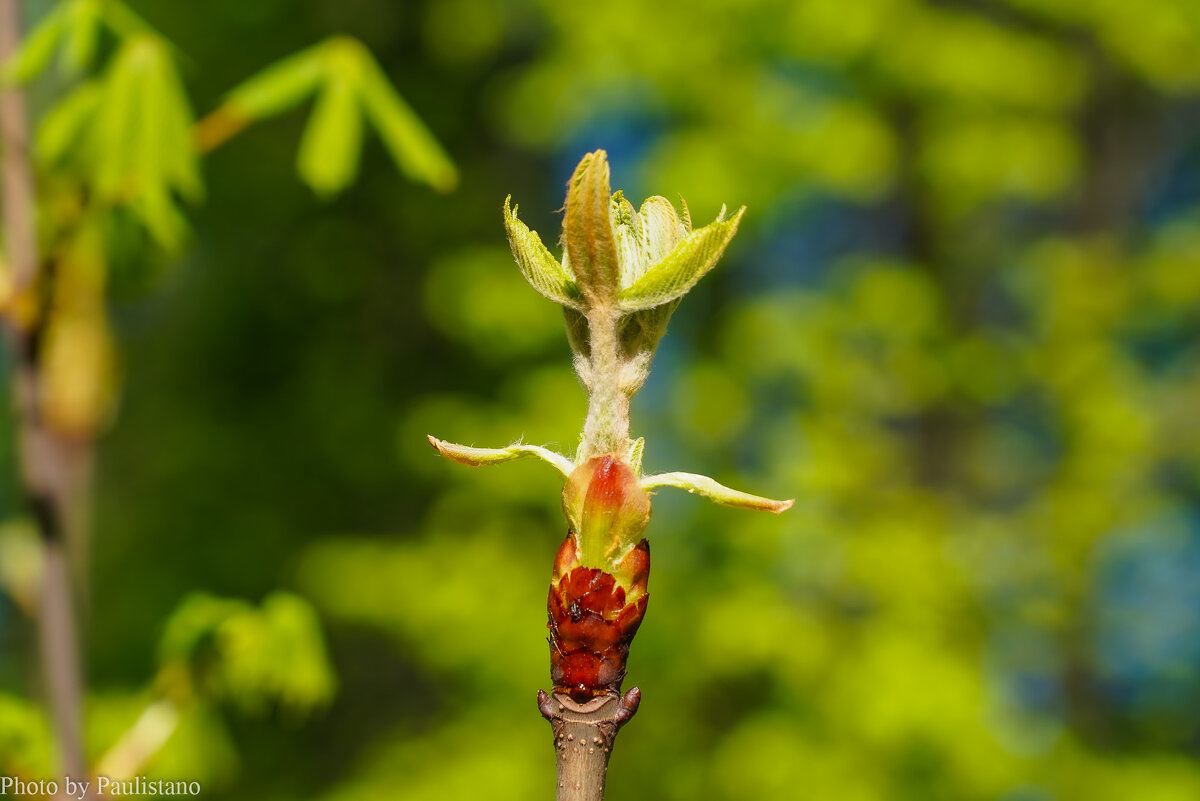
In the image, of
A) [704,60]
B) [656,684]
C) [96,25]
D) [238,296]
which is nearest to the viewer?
[96,25]

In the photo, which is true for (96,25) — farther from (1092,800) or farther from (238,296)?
(238,296)

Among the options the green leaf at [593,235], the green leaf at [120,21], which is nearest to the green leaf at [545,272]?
the green leaf at [593,235]

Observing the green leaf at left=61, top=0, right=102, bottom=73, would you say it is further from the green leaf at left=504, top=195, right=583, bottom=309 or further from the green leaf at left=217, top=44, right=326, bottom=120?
the green leaf at left=504, top=195, right=583, bottom=309

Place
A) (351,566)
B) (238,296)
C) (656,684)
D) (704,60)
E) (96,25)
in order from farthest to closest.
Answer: (238,296)
(351,566)
(656,684)
(704,60)
(96,25)

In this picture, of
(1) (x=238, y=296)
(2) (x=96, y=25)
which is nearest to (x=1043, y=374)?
(2) (x=96, y=25)

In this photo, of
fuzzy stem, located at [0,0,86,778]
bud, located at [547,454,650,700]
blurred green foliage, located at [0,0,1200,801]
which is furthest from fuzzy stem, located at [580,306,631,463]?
blurred green foliage, located at [0,0,1200,801]

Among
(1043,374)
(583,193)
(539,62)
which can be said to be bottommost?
(1043,374)

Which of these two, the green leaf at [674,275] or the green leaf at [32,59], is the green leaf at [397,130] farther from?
the green leaf at [674,275]
